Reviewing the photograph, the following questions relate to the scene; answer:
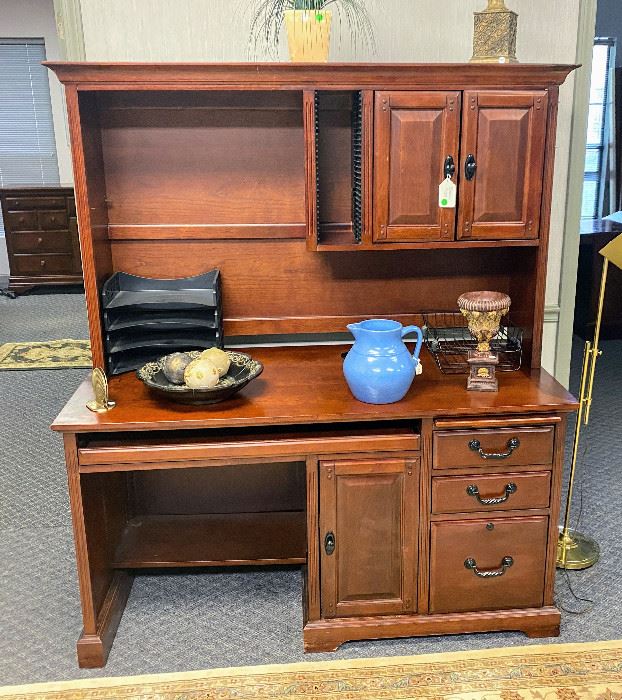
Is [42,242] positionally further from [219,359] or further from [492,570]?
[492,570]

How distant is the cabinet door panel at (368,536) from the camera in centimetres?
194

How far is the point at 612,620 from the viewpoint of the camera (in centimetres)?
213

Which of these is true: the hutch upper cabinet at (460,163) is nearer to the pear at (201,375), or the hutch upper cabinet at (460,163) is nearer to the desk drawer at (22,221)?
the pear at (201,375)

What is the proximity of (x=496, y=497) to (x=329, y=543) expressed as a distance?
47 cm

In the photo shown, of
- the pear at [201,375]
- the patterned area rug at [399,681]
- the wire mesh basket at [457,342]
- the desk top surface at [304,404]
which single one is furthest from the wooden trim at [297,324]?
the patterned area rug at [399,681]

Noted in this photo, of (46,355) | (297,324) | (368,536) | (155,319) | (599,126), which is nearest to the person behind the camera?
(368,536)

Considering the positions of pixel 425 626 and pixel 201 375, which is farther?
pixel 425 626

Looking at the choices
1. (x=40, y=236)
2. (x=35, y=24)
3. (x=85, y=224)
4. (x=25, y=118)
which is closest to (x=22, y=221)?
(x=40, y=236)

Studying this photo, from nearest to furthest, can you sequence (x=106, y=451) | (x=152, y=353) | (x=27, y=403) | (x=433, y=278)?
1. (x=106, y=451)
2. (x=152, y=353)
3. (x=433, y=278)
4. (x=27, y=403)

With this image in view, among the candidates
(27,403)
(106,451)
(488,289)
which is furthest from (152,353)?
(27,403)

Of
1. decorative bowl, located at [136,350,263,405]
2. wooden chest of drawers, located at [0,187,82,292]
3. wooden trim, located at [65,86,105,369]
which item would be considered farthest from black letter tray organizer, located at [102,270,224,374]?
wooden chest of drawers, located at [0,187,82,292]

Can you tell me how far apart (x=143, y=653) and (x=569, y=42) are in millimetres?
2314

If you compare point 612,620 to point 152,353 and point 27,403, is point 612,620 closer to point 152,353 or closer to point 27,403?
point 152,353

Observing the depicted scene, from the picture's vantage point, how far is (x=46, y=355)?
4.73 meters
